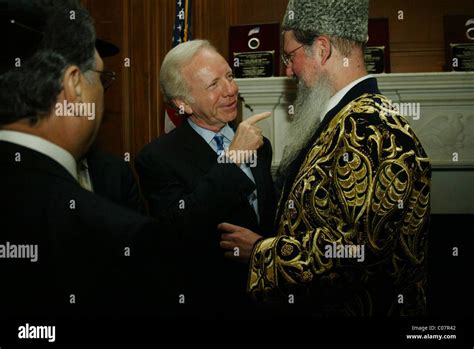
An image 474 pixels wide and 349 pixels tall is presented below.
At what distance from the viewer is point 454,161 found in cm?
203

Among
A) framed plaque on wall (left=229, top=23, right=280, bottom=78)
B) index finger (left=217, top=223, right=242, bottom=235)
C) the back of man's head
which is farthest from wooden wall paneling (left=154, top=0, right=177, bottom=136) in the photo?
the back of man's head

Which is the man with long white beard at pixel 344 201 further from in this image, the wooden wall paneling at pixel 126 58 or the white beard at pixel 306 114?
the wooden wall paneling at pixel 126 58

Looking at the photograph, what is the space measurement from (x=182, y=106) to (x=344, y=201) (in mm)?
586

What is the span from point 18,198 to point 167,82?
0.68m

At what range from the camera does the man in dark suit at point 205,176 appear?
50.8 inches

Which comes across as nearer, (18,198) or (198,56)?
(18,198)

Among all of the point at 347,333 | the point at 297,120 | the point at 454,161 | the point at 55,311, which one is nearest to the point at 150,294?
the point at 55,311

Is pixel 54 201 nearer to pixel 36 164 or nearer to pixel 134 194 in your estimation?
pixel 36 164

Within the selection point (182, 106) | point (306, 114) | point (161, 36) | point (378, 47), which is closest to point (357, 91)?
point (306, 114)

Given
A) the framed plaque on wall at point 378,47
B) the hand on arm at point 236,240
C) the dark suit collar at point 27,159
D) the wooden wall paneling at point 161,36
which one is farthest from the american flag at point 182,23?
the dark suit collar at point 27,159

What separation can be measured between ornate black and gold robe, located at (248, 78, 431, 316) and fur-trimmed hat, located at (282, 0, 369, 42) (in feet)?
0.40

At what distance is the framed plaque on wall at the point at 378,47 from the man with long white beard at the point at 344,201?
0.81 m

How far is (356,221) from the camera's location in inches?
43.7

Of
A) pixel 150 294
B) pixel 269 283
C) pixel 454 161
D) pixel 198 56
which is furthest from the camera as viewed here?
pixel 454 161
